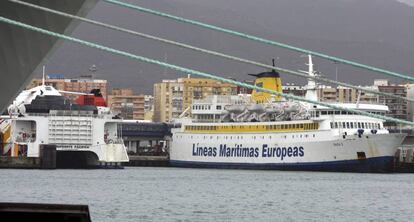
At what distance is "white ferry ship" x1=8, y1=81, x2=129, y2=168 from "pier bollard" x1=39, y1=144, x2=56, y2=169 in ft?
2.62

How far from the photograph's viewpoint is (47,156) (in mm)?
69625

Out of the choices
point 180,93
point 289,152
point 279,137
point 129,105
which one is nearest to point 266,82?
point 279,137

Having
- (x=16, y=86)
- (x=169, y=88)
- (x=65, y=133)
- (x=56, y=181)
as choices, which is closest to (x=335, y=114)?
(x=65, y=133)

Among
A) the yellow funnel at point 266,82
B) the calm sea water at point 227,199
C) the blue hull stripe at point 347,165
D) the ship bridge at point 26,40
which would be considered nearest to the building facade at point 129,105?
the yellow funnel at point 266,82

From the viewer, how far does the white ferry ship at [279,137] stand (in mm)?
69188

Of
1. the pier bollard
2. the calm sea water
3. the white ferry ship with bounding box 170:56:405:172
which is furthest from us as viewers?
the pier bollard

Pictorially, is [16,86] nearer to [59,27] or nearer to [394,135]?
[59,27]

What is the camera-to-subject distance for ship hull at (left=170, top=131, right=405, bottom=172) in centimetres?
6888

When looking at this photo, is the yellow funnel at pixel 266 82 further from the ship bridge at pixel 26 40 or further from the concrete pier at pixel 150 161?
the ship bridge at pixel 26 40

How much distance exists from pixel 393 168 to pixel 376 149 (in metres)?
5.26

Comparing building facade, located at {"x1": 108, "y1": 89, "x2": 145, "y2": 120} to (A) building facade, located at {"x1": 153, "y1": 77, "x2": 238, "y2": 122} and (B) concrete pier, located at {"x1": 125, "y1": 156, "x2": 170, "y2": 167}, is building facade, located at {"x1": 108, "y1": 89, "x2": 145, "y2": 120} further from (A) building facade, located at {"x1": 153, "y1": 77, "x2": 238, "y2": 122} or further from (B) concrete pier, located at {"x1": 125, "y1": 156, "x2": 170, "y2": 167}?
(B) concrete pier, located at {"x1": 125, "y1": 156, "x2": 170, "y2": 167}

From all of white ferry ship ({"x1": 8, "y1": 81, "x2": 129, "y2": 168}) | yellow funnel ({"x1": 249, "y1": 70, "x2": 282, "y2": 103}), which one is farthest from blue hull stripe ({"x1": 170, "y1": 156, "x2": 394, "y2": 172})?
white ferry ship ({"x1": 8, "y1": 81, "x2": 129, "y2": 168})

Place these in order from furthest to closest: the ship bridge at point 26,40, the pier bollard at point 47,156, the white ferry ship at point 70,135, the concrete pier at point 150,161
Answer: the concrete pier at point 150,161
the white ferry ship at point 70,135
the pier bollard at point 47,156
the ship bridge at point 26,40

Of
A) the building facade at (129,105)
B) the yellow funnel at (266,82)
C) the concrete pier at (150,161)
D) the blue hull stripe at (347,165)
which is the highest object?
the building facade at (129,105)
